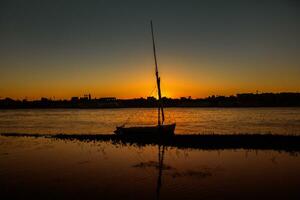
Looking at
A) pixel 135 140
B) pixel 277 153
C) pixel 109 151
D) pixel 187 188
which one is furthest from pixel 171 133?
pixel 187 188

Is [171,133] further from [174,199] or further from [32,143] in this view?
[174,199]

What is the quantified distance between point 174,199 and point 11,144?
1292 inches

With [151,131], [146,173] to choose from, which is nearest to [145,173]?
[146,173]

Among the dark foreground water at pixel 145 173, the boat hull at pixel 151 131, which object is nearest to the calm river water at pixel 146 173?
the dark foreground water at pixel 145 173

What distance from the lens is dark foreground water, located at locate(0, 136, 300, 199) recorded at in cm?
1970

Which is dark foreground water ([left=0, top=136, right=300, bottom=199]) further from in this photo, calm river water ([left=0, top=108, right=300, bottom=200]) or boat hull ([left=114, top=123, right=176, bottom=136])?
boat hull ([left=114, top=123, right=176, bottom=136])

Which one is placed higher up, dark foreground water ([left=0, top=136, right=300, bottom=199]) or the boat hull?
the boat hull

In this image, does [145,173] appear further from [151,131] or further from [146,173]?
[151,131]

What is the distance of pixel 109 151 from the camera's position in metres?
36.5

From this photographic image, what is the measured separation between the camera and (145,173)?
2547 cm

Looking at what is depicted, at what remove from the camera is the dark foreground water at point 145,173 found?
1970cm

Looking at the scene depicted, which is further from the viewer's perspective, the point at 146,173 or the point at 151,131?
the point at 151,131

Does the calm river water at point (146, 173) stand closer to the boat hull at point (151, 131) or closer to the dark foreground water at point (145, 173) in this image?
the dark foreground water at point (145, 173)

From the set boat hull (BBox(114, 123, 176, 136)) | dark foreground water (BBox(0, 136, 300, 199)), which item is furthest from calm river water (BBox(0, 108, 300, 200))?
boat hull (BBox(114, 123, 176, 136))
